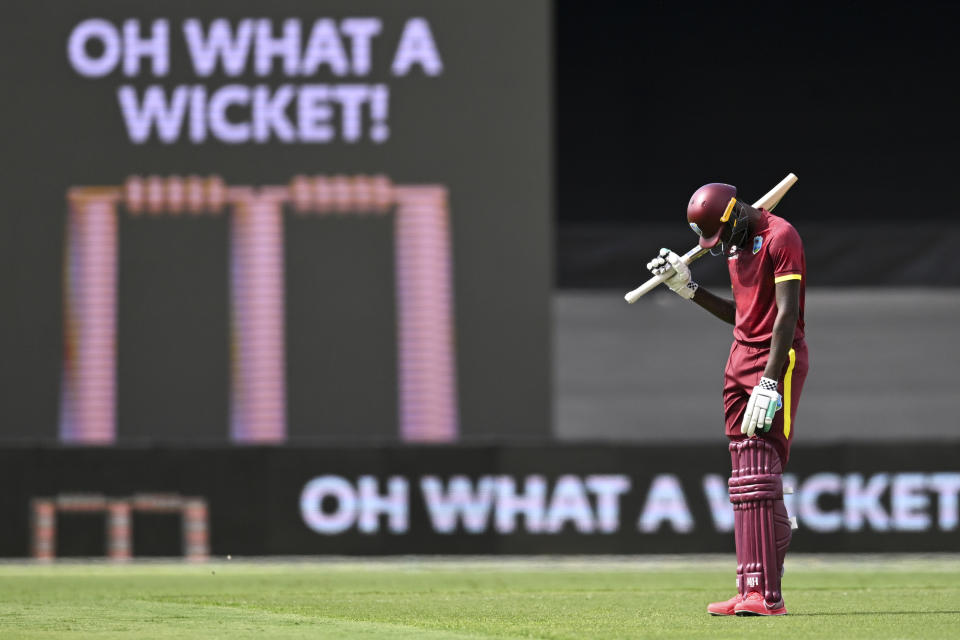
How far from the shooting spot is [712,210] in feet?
22.0

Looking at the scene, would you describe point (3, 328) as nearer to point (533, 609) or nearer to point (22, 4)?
point (22, 4)

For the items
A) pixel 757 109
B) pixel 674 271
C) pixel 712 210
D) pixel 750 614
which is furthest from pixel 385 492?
pixel 712 210

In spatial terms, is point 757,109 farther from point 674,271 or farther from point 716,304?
point 674,271

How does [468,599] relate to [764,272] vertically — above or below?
below

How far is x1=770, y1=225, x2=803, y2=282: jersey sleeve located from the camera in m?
6.57

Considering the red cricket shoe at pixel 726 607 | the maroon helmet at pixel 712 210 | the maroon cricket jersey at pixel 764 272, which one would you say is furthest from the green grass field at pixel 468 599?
the maroon helmet at pixel 712 210

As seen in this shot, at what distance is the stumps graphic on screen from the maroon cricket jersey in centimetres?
618

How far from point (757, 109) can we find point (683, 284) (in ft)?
31.9

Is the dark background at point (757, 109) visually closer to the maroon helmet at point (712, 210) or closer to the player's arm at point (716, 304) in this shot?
the player's arm at point (716, 304)

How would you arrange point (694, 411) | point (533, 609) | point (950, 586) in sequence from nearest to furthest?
point (533, 609) → point (950, 586) → point (694, 411)

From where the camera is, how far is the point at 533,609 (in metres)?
7.39

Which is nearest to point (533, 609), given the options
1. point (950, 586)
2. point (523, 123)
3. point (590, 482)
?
point (950, 586)

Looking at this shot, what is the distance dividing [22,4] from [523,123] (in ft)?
12.2

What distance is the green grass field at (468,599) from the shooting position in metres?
6.30
